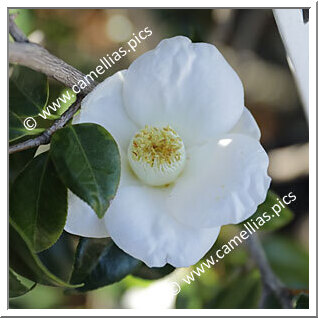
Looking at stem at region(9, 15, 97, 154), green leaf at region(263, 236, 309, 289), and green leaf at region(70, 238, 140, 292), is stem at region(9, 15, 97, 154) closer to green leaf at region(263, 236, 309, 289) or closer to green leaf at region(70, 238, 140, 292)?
green leaf at region(70, 238, 140, 292)

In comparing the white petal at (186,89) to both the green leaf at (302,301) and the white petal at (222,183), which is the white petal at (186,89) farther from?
the green leaf at (302,301)

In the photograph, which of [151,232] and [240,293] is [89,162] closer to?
[151,232]

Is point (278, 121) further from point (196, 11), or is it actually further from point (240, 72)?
point (196, 11)

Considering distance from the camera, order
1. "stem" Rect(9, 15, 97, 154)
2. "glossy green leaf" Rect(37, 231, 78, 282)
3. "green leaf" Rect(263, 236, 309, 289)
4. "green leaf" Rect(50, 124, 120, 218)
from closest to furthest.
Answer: "green leaf" Rect(50, 124, 120, 218) → "stem" Rect(9, 15, 97, 154) → "glossy green leaf" Rect(37, 231, 78, 282) → "green leaf" Rect(263, 236, 309, 289)

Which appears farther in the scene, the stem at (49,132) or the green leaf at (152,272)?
the green leaf at (152,272)

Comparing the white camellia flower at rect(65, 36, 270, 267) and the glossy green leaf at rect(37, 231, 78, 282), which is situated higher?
the white camellia flower at rect(65, 36, 270, 267)

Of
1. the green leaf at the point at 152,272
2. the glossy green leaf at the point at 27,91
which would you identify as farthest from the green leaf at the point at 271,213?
the glossy green leaf at the point at 27,91

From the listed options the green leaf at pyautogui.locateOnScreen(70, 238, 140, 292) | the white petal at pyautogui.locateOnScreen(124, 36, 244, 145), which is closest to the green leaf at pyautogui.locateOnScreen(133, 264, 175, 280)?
the green leaf at pyautogui.locateOnScreen(70, 238, 140, 292)
